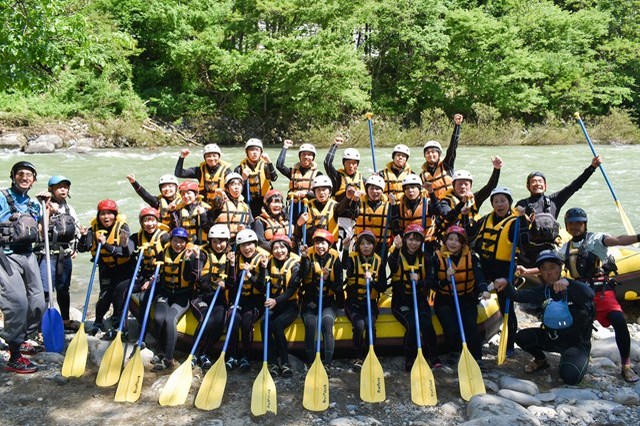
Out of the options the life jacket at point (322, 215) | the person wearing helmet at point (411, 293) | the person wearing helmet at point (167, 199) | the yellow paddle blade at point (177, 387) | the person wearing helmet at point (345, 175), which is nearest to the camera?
the yellow paddle blade at point (177, 387)

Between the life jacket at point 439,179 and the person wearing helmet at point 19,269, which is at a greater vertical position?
the life jacket at point 439,179

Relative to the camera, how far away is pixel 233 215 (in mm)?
5488

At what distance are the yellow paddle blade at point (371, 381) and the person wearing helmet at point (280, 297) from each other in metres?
0.67

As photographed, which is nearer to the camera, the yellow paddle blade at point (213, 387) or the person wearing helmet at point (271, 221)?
the yellow paddle blade at point (213, 387)

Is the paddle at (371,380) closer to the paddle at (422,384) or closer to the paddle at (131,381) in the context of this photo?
the paddle at (422,384)

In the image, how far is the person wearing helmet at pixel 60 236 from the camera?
496cm

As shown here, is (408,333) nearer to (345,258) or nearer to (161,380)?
(345,258)

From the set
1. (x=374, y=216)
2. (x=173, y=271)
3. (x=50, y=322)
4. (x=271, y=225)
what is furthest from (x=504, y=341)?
(x=50, y=322)

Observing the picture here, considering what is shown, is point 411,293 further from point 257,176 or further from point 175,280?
point 257,176

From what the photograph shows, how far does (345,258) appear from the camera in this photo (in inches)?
198

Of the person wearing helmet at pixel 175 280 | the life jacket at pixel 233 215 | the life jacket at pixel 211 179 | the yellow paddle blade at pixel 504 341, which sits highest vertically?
the life jacket at pixel 211 179

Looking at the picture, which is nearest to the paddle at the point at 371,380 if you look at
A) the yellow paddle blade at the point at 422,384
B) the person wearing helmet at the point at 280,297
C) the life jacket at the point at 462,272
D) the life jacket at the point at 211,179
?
the yellow paddle blade at the point at 422,384

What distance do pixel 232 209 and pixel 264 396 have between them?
2116mm

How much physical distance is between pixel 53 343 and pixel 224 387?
1670mm
